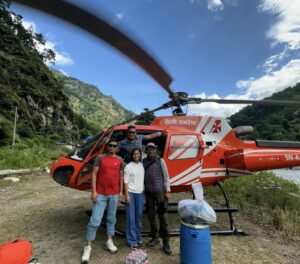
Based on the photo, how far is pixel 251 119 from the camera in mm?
43500

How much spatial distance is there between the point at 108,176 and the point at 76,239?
4.97ft

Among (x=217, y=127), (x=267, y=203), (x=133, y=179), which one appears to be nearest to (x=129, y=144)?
(x=133, y=179)

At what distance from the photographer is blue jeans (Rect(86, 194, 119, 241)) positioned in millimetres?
3898

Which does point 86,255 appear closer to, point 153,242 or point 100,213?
point 100,213

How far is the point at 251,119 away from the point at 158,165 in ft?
140

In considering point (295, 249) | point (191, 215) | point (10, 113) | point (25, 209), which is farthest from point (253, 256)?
point (10, 113)

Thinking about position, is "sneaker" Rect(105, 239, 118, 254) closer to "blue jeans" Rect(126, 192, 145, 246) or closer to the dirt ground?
the dirt ground

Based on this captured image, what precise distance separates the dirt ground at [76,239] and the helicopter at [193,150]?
597mm

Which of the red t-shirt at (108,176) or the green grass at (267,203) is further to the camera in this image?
the green grass at (267,203)

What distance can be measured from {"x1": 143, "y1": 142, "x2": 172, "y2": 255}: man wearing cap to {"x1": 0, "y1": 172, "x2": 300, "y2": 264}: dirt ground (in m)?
0.23

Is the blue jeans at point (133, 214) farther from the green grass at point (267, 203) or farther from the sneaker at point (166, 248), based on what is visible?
the green grass at point (267, 203)

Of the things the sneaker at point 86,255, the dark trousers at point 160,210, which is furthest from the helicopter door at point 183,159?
the sneaker at point 86,255

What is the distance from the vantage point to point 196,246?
3.42 metres

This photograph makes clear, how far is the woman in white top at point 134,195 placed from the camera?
4.09 meters
